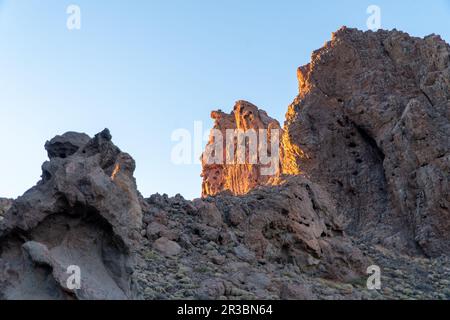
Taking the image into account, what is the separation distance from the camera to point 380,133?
3216cm

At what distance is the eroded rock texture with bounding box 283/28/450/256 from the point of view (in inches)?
1157

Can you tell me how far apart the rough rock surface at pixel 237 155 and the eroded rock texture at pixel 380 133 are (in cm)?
1237

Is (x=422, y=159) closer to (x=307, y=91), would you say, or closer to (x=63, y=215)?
(x=307, y=91)

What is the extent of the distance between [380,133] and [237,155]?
25.1 metres

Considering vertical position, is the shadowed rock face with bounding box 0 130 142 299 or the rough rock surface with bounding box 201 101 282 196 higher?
the rough rock surface with bounding box 201 101 282 196

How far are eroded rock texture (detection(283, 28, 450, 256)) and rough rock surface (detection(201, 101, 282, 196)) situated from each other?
12374 mm

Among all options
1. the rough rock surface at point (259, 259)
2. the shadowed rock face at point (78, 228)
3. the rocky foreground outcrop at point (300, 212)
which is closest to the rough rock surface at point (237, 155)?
the rocky foreground outcrop at point (300, 212)

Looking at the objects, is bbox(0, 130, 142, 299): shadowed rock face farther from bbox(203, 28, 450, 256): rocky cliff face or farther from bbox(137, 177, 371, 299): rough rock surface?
bbox(203, 28, 450, 256): rocky cliff face

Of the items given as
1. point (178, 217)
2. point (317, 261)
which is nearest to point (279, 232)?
point (317, 261)

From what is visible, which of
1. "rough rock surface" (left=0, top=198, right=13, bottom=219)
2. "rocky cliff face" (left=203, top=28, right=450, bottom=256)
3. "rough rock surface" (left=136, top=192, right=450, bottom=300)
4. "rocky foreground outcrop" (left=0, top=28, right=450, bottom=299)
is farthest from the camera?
"rocky cliff face" (left=203, top=28, right=450, bottom=256)

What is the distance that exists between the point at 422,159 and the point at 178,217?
15470 millimetres

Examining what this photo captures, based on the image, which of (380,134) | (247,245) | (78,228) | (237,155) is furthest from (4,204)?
(237,155)

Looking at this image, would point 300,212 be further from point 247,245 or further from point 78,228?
point 78,228

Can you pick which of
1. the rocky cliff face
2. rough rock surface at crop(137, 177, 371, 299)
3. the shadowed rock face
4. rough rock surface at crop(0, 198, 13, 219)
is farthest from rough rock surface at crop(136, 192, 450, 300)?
the rocky cliff face
